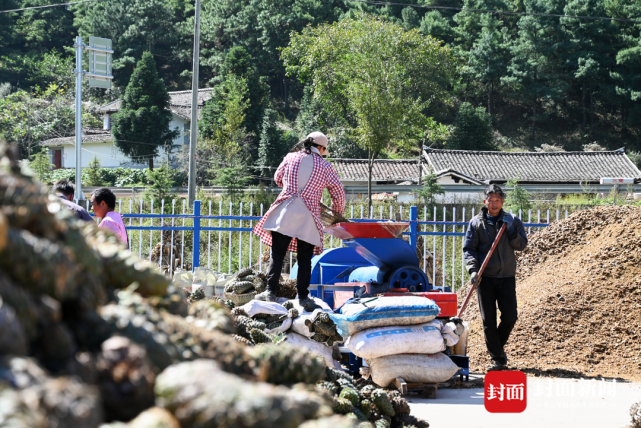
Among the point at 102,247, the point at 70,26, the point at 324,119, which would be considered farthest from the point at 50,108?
the point at 102,247

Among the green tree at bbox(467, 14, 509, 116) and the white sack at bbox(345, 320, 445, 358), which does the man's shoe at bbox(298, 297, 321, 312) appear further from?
the green tree at bbox(467, 14, 509, 116)

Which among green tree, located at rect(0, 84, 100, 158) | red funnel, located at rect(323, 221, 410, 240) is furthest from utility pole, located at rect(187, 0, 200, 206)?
green tree, located at rect(0, 84, 100, 158)

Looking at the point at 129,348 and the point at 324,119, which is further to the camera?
the point at 324,119

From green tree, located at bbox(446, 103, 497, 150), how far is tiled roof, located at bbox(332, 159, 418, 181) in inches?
431

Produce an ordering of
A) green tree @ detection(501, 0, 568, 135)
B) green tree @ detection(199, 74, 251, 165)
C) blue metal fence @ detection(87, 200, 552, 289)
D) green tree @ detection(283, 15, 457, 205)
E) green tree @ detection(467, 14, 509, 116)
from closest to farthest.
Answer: blue metal fence @ detection(87, 200, 552, 289) → green tree @ detection(283, 15, 457, 205) → green tree @ detection(199, 74, 251, 165) → green tree @ detection(501, 0, 568, 135) → green tree @ detection(467, 14, 509, 116)

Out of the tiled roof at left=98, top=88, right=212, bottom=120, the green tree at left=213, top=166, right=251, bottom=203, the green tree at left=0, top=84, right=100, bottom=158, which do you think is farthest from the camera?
the tiled roof at left=98, top=88, right=212, bottom=120

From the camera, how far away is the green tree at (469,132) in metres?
55.6

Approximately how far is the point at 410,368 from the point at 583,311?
3401 mm

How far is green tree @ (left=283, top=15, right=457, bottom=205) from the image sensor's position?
3022 cm

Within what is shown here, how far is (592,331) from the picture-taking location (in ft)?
24.4

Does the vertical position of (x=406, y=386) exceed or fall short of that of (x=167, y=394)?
it falls short

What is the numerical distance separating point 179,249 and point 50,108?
141 ft

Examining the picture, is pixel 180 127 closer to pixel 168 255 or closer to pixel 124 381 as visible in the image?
pixel 168 255

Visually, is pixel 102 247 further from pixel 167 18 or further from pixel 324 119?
pixel 167 18
